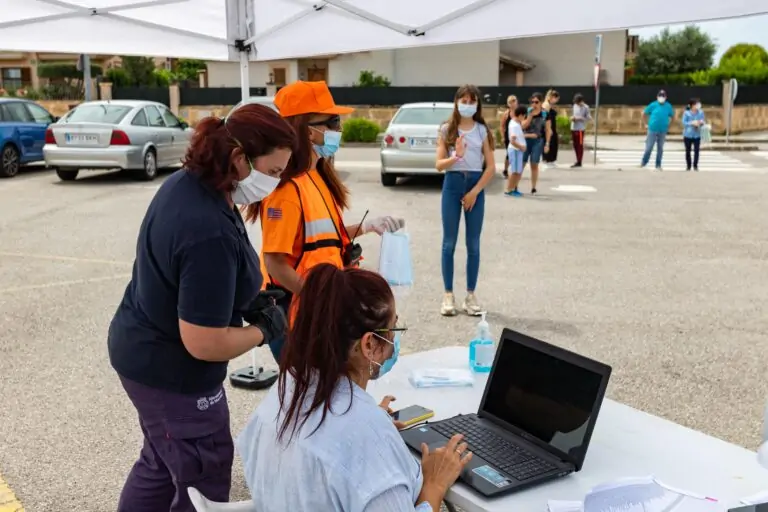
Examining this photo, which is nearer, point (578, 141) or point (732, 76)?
point (578, 141)

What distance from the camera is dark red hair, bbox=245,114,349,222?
336 centimetres

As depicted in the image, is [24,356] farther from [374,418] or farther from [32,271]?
[374,418]

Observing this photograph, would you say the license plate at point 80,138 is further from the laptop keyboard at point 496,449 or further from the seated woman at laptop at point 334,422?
the seated woman at laptop at point 334,422

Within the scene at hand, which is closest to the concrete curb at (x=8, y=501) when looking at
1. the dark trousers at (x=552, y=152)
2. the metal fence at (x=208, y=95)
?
the dark trousers at (x=552, y=152)

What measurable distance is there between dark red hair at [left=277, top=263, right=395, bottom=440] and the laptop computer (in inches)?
23.7

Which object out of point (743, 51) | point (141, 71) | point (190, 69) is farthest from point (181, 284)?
point (743, 51)

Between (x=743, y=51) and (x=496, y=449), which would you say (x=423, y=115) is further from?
(x=743, y=51)

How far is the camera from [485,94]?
31.1 meters

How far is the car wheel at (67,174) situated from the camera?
15.8m

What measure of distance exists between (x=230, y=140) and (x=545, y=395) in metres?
1.29

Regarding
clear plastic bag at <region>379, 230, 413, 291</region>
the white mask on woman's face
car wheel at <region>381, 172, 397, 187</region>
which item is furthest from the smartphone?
car wheel at <region>381, 172, 397, 187</region>

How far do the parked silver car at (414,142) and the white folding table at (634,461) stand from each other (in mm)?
11544

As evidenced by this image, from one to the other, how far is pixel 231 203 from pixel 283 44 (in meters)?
2.43

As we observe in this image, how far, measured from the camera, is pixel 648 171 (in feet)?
61.3
